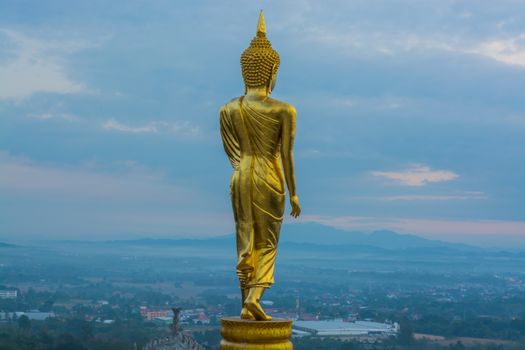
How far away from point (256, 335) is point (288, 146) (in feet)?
5.31

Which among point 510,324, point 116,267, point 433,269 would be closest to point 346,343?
point 510,324

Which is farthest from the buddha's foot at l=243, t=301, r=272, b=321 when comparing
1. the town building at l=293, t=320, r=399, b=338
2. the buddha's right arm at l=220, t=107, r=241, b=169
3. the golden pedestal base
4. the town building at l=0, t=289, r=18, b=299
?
the town building at l=0, t=289, r=18, b=299

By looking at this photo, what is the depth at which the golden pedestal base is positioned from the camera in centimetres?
825

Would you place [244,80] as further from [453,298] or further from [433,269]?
[433,269]

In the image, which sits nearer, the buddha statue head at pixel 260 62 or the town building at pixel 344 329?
the buddha statue head at pixel 260 62

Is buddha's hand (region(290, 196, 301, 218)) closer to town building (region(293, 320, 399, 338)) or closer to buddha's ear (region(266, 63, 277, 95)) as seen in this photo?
buddha's ear (region(266, 63, 277, 95))

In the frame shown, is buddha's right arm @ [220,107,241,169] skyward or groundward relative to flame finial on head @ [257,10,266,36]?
groundward

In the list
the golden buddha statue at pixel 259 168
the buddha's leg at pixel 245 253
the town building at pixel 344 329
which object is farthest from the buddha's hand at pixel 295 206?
the town building at pixel 344 329

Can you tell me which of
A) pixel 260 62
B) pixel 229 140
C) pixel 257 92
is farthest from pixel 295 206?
pixel 260 62

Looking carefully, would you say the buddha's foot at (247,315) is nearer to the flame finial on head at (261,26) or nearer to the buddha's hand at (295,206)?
the buddha's hand at (295,206)

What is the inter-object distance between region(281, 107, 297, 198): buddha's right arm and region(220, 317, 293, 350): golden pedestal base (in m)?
1.16

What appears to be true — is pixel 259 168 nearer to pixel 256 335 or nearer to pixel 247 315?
pixel 247 315

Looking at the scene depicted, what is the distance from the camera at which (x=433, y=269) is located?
87.4 meters

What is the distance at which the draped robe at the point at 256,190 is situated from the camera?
8.59 meters
